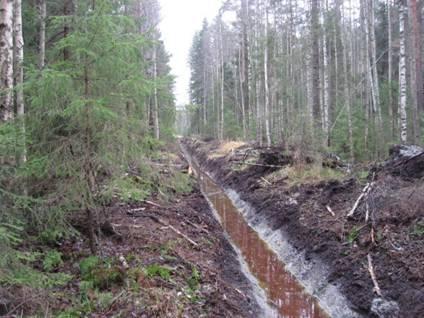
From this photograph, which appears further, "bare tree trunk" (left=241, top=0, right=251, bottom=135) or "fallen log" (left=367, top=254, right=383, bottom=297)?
"bare tree trunk" (left=241, top=0, right=251, bottom=135)

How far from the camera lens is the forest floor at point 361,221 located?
6.61 meters

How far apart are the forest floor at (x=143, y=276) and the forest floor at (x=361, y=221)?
189 centimetres

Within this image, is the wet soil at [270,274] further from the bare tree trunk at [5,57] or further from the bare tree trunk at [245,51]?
the bare tree trunk at [245,51]

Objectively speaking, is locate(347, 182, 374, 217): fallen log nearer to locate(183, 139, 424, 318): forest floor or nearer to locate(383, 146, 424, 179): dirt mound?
locate(183, 139, 424, 318): forest floor

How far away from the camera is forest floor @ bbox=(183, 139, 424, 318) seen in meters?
6.61

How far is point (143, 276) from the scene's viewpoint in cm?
590

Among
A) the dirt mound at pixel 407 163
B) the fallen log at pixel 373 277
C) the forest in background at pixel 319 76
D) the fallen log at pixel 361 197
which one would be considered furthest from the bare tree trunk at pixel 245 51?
the fallen log at pixel 373 277

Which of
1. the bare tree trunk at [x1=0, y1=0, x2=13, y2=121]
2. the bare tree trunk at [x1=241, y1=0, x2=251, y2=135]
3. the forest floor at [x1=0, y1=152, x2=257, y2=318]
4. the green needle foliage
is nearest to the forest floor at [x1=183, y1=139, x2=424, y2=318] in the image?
the forest floor at [x1=0, y1=152, x2=257, y2=318]

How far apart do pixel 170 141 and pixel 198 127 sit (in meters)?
40.8

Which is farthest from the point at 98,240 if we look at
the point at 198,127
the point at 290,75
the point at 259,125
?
the point at 198,127

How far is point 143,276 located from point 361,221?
5.05 meters

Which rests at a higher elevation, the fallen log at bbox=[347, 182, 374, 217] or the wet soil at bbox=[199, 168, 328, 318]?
the fallen log at bbox=[347, 182, 374, 217]

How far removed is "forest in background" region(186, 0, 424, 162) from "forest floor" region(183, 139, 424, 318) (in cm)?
197

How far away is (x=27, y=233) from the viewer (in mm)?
6055
